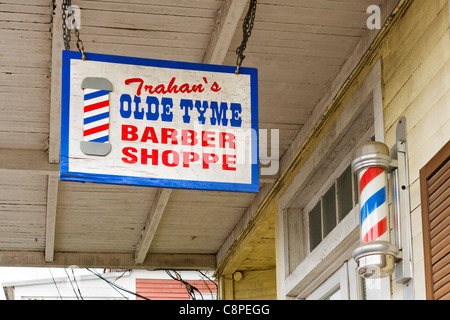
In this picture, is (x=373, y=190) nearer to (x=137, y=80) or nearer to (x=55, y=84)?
(x=137, y=80)

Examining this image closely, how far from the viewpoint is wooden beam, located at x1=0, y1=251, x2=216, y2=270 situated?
9.23m

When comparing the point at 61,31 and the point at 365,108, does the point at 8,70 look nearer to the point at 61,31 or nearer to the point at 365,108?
the point at 61,31

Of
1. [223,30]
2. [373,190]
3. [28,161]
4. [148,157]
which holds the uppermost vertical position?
[223,30]

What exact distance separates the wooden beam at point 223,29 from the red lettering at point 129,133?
105 cm

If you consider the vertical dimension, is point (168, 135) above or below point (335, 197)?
below

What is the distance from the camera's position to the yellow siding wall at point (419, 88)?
4.41 m

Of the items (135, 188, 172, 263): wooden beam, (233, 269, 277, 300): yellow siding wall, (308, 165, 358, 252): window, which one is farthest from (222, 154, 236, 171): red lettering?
(233, 269, 277, 300): yellow siding wall

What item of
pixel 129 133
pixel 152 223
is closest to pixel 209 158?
pixel 129 133

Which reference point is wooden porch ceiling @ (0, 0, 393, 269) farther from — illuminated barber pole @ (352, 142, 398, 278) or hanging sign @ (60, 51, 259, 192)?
illuminated barber pole @ (352, 142, 398, 278)

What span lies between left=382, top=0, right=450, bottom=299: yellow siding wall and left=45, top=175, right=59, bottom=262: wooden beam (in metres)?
3.36

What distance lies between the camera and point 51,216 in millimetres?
8156

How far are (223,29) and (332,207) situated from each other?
1.87 meters

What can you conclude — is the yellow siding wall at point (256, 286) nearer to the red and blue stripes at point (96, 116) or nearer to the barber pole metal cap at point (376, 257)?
the barber pole metal cap at point (376, 257)
